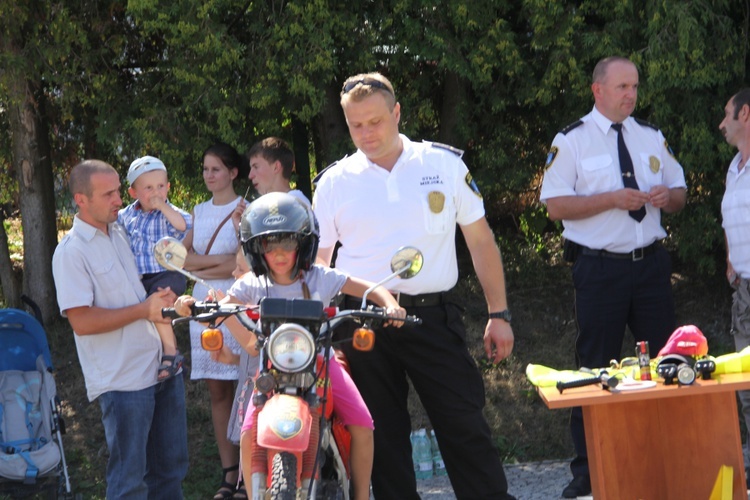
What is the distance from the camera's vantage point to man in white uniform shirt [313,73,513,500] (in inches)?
175

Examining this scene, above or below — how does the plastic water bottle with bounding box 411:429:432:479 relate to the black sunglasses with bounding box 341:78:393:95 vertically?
below

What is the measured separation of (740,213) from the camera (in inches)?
221

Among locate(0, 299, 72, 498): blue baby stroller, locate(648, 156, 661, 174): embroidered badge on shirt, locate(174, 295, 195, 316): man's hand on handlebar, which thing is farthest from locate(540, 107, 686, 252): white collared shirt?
locate(0, 299, 72, 498): blue baby stroller

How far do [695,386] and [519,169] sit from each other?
3886mm

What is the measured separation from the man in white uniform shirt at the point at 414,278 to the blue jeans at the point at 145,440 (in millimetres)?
1012

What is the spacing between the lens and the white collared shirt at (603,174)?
555 centimetres

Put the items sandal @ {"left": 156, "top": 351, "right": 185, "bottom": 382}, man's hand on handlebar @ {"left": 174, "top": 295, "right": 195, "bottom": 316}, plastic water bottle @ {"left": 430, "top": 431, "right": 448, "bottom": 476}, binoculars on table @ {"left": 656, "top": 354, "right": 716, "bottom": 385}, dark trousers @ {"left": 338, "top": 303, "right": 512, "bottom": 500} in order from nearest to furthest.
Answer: man's hand on handlebar @ {"left": 174, "top": 295, "right": 195, "bottom": 316} → binoculars on table @ {"left": 656, "top": 354, "right": 716, "bottom": 385} → dark trousers @ {"left": 338, "top": 303, "right": 512, "bottom": 500} → sandal @ {"left": 156, "top": 351, "right": 185, "bottom": 382} → plastic water bottle @ {"left": 430, "top": 431, "right": 448, "bottom": 476}

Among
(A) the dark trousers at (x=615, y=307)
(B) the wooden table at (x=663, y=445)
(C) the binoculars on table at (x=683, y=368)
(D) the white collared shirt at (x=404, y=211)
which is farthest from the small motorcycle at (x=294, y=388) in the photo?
(A) the dark trousers at (x=615, y=307)

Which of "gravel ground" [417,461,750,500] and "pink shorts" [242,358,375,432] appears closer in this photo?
"pink shorts" [242,358,375,432]

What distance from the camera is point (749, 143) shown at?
5.62 m

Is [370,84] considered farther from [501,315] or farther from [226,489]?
[226,489]

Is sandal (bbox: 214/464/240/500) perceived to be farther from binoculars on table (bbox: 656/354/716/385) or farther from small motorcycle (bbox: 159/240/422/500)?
binoculars on table (bbox: 656/354/716/385)

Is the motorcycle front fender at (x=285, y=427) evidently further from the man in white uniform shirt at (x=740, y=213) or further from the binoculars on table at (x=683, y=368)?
the man in white uniform shirt at (x=740, y=213)

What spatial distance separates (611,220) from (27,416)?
3.22m
